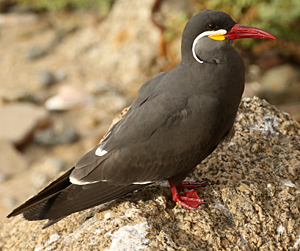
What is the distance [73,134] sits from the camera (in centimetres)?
763

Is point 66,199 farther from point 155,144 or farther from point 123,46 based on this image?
point 123,46

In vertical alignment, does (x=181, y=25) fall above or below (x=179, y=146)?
below

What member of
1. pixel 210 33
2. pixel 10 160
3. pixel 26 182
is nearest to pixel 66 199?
pixel 210 33

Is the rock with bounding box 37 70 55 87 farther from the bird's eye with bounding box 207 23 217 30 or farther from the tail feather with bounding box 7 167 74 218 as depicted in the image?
the bird's eye with bounding box 207 23 217 30

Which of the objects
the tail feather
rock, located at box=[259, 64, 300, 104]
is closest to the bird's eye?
the tail feather

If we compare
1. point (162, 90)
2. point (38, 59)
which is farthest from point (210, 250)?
point (38, 59)

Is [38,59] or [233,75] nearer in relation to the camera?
[233,75]

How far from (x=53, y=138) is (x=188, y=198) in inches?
195

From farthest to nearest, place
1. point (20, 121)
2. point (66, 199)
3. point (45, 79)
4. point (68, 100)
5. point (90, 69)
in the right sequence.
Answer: point (90, 69)
point (45, 79)
point (68, 100)
point (20, 121)
point (66, 199)

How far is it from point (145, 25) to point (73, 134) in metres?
3.10

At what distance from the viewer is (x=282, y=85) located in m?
7.64

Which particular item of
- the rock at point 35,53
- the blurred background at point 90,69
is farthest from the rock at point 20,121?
the rock at point 35,53

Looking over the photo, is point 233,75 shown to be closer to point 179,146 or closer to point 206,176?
point 179,146

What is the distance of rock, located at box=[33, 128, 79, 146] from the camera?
755 cm
